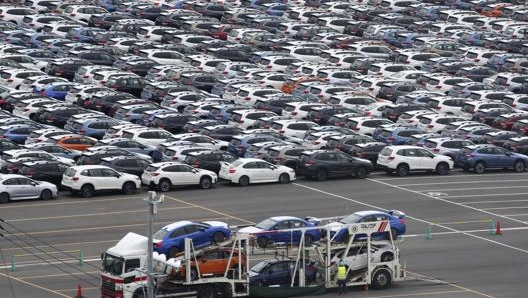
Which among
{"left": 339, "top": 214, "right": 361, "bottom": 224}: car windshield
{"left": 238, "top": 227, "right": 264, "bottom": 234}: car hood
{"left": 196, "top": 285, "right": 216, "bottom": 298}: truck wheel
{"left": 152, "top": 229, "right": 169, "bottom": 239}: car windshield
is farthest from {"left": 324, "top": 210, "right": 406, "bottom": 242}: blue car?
{"left": 152, "top": 229, "right": 169, "bottom": 239}: car windshield

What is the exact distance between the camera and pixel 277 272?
63031 millimetres

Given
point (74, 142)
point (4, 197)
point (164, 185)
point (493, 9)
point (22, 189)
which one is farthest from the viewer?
point (493, 9)

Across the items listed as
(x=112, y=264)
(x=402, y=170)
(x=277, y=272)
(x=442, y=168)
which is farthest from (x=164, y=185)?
(x=112, y=264)

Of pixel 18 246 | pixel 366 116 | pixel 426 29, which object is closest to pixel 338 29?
pixel 426 29

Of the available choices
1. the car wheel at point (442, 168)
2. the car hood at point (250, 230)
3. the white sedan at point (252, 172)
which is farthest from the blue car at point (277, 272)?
the car wheel at point (442, 168)

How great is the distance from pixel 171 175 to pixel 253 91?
20597mm

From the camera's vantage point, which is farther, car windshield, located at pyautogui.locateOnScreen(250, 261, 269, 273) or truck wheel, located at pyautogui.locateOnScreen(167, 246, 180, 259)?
truck wheel, located at pyautogui.locateOnScreen(167, 246, 180, 259)

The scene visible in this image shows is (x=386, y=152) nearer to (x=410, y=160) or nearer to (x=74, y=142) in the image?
(x=410, y=160)

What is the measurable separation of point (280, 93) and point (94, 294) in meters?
41.4

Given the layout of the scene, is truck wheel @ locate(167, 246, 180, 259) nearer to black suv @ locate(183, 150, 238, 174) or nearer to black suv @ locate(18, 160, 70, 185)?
black suv @ locate(18, 160, 70, 185)

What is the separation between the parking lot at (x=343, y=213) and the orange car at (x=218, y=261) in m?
4.32

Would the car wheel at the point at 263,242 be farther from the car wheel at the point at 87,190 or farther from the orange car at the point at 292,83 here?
the orange car at the point at 292,83

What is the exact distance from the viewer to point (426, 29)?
127 m

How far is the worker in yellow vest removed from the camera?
62.9m
